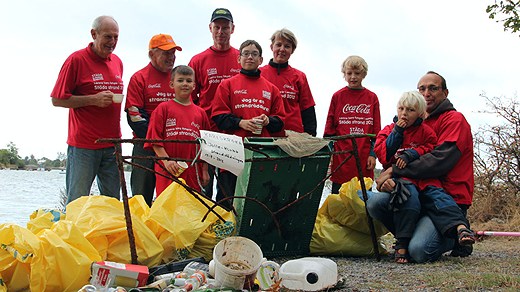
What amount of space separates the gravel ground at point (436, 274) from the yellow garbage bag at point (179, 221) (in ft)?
2.32

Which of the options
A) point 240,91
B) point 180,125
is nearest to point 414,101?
point 240,91

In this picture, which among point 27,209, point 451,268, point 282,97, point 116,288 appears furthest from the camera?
point 27,209

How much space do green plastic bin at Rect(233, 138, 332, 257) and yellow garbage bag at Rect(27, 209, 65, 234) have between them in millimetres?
1380

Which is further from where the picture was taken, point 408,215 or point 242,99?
point 242,99

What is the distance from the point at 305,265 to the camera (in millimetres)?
3896

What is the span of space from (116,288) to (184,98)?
7.49 ft

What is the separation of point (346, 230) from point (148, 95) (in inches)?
85.4

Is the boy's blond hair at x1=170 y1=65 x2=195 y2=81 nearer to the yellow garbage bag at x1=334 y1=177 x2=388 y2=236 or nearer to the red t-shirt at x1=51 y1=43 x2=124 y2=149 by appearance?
the red t-shirt at x1=51 y1=43 x2=124 y2=149

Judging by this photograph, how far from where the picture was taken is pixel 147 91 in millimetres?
5781

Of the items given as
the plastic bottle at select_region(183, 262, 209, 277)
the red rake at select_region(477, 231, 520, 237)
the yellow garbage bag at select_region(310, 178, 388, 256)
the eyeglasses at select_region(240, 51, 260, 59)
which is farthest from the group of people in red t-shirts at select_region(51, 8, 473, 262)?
the red rake at select_region(477, 231, 520, 237)

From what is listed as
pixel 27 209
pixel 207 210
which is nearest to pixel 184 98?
pixel 207 210

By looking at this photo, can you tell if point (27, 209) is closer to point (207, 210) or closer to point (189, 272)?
point (207, 210)

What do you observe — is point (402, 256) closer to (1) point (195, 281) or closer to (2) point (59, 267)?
(1) point (195, 281)

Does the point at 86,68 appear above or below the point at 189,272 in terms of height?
above
